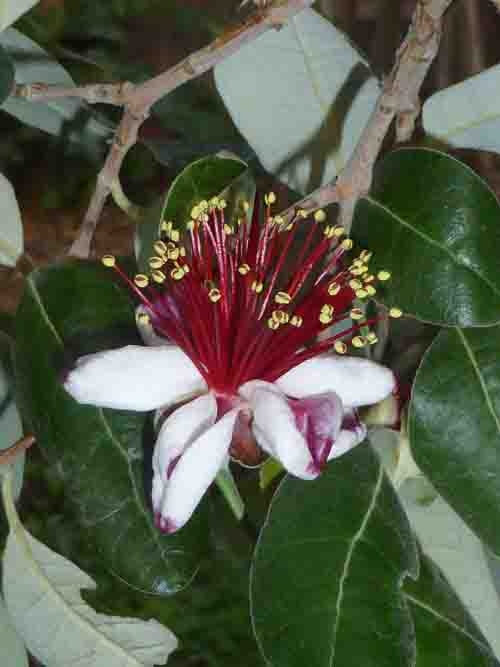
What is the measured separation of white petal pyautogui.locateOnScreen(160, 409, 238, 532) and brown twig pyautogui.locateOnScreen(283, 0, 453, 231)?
0.16 meters

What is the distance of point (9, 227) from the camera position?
0.74m

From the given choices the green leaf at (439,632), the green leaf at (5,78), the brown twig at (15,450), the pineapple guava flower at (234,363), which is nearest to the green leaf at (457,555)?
the green leaf at (439,632)

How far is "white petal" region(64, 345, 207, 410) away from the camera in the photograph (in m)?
0.59

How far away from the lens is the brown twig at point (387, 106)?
0.66 metres

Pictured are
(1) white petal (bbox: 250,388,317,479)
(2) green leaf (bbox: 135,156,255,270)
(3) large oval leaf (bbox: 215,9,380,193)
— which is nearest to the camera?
(1) white petal (bbox: 250,388,317,479)

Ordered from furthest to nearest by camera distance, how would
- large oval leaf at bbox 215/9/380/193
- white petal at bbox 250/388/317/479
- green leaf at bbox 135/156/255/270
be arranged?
large oval leaf at bbox 215/9/380/193
green leaf at bbox 135/156/255/270
white petal at bbox 250/388/317/479

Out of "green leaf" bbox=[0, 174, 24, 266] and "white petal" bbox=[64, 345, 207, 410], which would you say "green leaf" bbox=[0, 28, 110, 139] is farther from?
"white petal" bbox=[64, 345, 207, 410]

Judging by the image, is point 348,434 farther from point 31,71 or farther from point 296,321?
point 31,71

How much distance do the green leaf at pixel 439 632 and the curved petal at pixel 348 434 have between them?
15 cm

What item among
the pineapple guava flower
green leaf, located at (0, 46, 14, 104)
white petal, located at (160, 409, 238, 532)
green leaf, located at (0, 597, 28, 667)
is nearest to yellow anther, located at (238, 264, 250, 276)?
the pineapple guava flower

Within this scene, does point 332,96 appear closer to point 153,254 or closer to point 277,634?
point 153,254

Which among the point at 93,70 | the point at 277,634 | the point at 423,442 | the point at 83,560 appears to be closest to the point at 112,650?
the point at 277,634

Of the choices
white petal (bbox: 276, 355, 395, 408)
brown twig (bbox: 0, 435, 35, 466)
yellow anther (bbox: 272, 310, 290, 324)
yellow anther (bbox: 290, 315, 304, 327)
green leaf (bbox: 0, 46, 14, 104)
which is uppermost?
green leaf (bbox: 0, 46, 14, 104)

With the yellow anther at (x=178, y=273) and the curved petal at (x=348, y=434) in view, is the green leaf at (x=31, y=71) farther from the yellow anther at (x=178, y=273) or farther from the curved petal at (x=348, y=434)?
the curved petal at (x=348, y=434)
